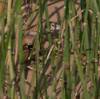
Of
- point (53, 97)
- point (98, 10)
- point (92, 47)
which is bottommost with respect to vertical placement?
point (53, 97)

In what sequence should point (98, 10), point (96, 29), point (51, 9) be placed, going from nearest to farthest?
point (98, 10)
point (96, 29)
point (51, 9)

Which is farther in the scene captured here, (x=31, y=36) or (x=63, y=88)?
(x=31, y=36)

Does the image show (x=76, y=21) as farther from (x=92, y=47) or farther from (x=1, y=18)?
(x=1, y=18)

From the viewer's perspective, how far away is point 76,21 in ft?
4.14

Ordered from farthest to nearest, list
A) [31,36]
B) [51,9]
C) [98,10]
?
[51,9]
[31,36]
[98,10]

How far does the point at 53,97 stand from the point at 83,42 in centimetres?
21

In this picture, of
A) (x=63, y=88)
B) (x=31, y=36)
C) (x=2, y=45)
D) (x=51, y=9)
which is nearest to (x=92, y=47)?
(x=63, y=88)

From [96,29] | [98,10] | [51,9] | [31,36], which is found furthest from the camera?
[51,9]

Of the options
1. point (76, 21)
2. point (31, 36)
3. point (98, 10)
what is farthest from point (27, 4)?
point (98, 10)

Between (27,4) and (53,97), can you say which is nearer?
(53,97)

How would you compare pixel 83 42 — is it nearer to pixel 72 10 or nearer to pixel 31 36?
pixel 72 10

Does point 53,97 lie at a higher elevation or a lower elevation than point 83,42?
lower

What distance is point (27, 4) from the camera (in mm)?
1808

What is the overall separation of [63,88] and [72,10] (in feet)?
0.76
